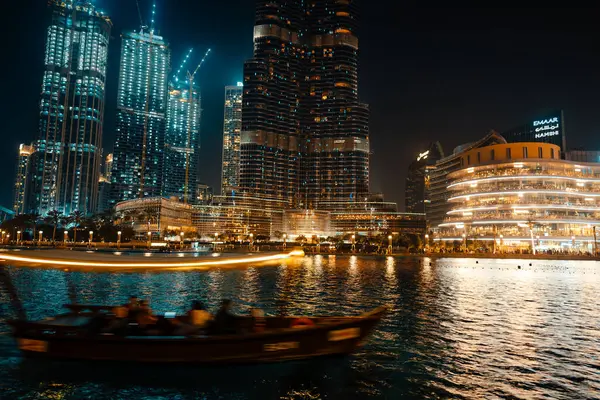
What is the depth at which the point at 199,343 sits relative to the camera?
1515 cm

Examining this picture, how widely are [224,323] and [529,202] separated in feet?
423

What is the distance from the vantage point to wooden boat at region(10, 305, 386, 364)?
15188 mm

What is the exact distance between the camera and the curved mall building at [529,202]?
11812 cm

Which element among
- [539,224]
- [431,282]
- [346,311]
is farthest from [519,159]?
[346,311]

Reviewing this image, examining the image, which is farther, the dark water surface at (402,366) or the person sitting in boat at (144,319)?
the person sitting in boat at (144,319)

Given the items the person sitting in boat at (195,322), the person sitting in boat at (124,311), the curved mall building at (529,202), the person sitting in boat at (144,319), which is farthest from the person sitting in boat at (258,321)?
the curved mall building at (529,202)

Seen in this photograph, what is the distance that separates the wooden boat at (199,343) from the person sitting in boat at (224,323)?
17.1 inches

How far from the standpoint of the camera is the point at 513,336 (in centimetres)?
2153

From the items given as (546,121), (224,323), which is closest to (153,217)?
(224,323)

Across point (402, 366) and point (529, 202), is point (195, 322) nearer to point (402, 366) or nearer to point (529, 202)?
point (402, 366)

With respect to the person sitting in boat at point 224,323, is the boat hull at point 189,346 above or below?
below

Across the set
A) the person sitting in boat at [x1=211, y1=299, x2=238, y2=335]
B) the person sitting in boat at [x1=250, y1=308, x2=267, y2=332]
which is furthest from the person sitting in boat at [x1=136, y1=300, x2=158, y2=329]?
the person sitting in boat at [x1=250, y1=308, x2=267, y2=332]

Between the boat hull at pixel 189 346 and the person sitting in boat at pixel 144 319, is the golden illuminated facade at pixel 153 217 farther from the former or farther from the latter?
the person sitting in boat at pixel 144 319

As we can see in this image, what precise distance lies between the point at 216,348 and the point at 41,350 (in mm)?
7324
